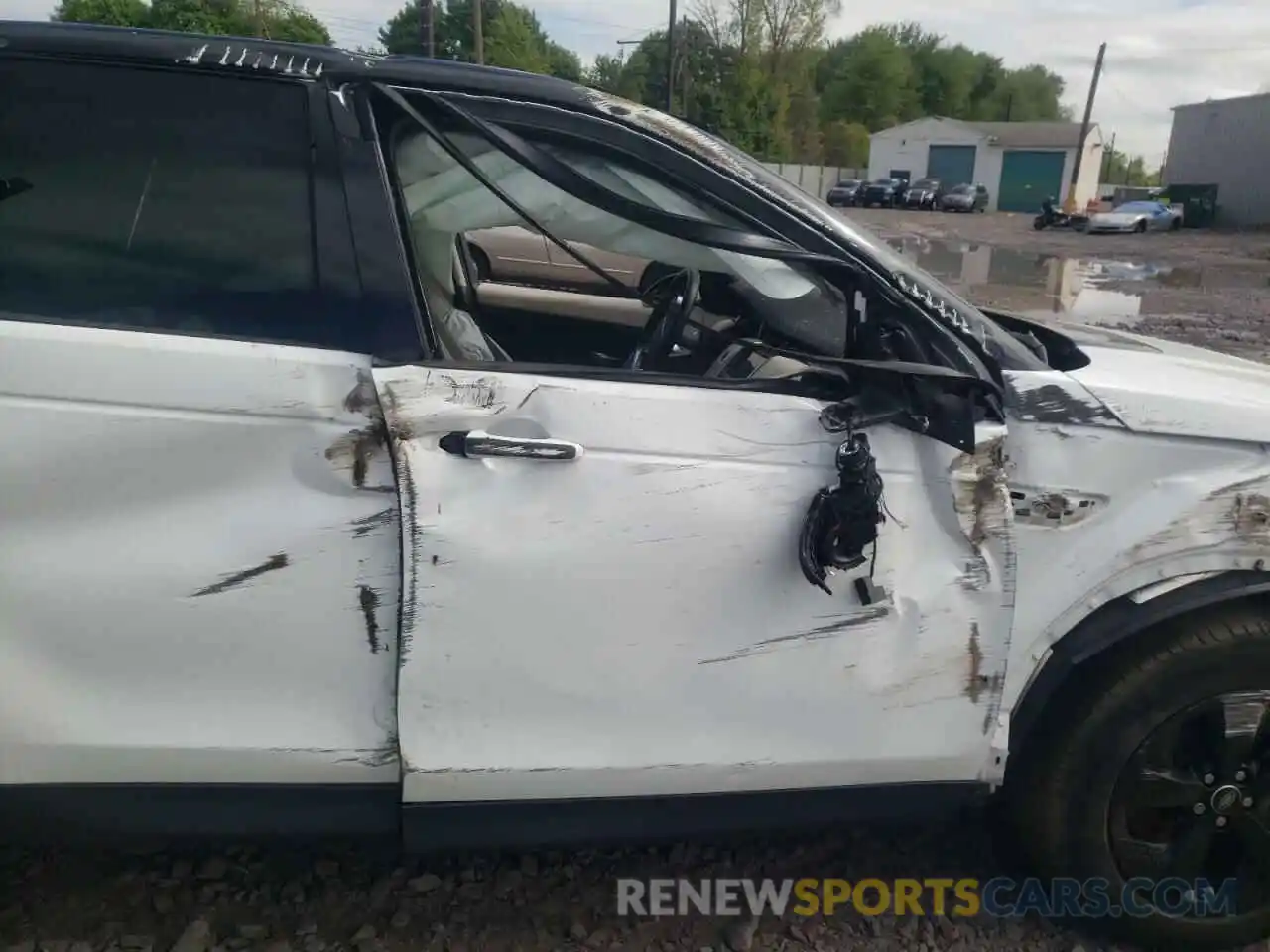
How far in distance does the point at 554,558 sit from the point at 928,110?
314 ft

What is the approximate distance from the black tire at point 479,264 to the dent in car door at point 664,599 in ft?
5.60

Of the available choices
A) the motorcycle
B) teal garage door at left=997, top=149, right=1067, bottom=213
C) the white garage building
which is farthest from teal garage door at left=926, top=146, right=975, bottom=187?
the motorcycle

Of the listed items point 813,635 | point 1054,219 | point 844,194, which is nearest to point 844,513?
point 813,635

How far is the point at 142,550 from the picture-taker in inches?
69.7

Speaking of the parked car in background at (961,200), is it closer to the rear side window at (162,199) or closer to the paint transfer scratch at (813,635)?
the paint transfer scratch at (813,635)

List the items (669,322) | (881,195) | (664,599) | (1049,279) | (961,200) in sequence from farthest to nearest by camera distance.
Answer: (881,195) < (961,200) < (1049,279) < (669,322) < (664,599)

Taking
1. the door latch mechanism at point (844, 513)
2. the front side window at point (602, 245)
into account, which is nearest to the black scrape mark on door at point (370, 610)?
the front side window at point (602, 245)

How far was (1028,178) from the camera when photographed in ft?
195

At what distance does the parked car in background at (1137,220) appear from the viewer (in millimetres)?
34594

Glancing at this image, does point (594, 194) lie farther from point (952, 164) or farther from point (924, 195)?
point (952, 164)

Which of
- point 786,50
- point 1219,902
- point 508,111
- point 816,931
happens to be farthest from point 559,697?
point 786,50

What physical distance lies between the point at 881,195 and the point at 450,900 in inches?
2193

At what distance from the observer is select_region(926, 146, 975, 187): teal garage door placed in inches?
2441

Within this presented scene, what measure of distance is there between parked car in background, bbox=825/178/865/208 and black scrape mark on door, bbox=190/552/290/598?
5321 cm
